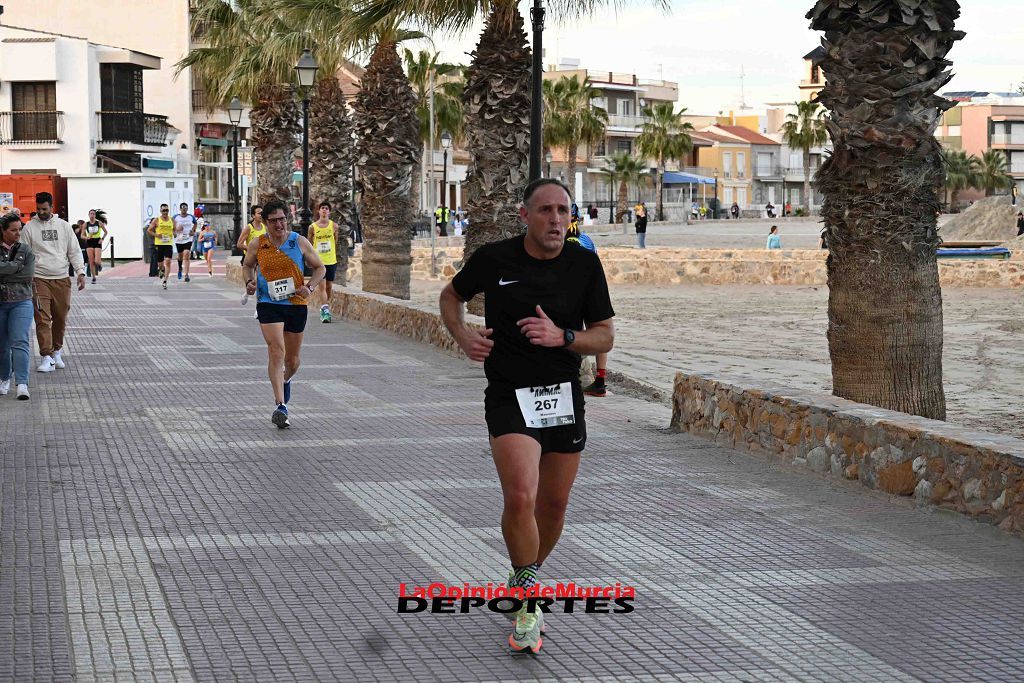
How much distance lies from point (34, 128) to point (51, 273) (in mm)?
41358

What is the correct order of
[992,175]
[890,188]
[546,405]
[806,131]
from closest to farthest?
1. [546,405]
2. [890,188]
3. [806,131]
4. [992,175]

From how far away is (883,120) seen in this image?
9.08m

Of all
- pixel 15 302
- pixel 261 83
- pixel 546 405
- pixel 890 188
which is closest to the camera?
pixel 546 405

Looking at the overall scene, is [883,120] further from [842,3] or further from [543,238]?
[543,238]

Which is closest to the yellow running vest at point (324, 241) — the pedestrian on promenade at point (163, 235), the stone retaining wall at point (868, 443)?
the pedestrian on promenade at point (163, 235)

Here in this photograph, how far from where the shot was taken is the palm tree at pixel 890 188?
9.05 m

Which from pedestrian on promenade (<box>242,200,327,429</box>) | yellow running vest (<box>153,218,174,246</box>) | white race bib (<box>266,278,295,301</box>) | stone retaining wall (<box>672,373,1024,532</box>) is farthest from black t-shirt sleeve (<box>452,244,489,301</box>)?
yellow running vest (<box>153,218,174,246</box>)

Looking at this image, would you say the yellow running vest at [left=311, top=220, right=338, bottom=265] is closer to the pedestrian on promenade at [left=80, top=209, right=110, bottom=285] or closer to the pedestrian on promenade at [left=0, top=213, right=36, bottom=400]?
the pedestrian on promenade at [left=0, top=213, right=36, bottom=400]

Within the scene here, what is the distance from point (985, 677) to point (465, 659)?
171cm

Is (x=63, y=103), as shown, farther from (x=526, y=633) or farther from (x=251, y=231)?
(x=526, y=633)

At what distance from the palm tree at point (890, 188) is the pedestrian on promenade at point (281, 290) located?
3.74 m

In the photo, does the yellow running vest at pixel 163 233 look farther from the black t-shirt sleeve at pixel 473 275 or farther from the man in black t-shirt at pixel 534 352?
the man in black t-shirt at pixel 534 352

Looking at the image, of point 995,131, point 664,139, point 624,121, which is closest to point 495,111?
point 664,139

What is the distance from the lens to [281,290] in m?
10.6
